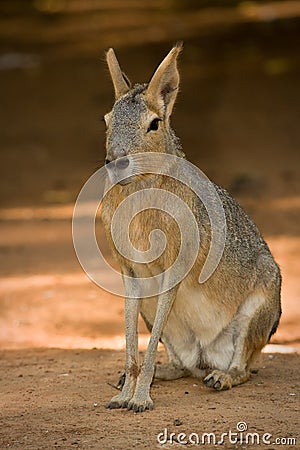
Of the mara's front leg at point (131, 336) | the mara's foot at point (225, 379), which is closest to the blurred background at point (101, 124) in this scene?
the mara's foot at point (225, 379)

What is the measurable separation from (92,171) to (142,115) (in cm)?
771

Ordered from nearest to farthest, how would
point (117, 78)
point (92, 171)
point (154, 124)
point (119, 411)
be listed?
point (119, 411), point (154, 124), point (117, 78), point (92, 171)

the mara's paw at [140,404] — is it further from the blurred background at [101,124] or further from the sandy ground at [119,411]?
the blurred background at [101,124]

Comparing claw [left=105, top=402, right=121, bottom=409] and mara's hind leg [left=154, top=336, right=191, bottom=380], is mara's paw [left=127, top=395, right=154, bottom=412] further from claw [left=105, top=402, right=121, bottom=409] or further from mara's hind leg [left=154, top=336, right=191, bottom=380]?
mara's hind leg [left=154, top=336, right=191, bottom=380]

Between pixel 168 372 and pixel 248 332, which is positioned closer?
pixel 248 332

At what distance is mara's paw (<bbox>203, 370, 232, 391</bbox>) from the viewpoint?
5840 mm

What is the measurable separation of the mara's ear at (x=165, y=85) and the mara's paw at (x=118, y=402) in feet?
5.23

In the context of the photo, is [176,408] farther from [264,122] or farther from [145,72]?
[145,72]

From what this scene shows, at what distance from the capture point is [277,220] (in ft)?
36.4

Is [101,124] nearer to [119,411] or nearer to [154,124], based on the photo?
[154,124]

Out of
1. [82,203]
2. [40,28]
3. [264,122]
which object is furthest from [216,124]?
[40,28]

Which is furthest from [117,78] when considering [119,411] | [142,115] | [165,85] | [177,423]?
[177,423]

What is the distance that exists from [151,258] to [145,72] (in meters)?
11.2

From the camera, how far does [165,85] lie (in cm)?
572
